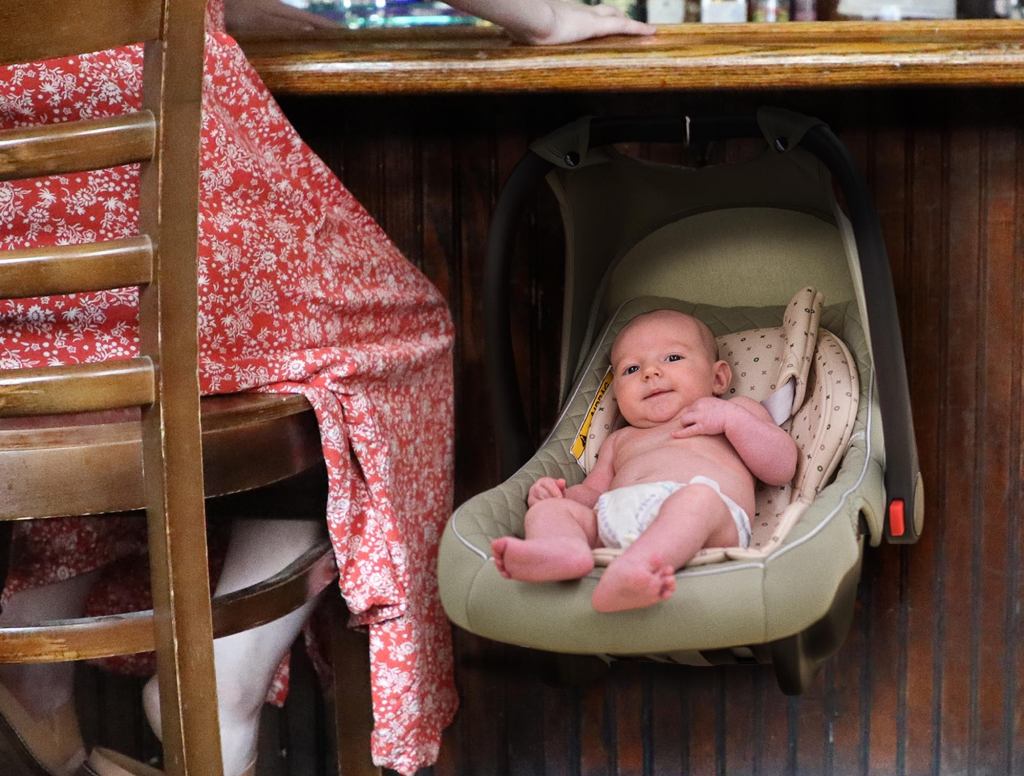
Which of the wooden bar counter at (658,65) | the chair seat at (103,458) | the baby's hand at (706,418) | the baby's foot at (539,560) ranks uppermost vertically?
the wooden bar counter at (658,65)

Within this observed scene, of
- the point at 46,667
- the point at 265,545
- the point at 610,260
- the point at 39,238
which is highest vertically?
the point at 39,238

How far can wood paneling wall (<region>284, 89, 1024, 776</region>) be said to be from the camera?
155 cm

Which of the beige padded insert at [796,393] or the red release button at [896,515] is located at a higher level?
the beige padded insert at [796,393]

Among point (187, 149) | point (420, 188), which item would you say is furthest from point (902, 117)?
point (187, 149)

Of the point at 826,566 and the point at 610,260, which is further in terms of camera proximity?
the point at 610,260

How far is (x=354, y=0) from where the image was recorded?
183cm

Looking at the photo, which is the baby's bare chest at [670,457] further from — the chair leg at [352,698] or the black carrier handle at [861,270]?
the chair leg at [352,698]

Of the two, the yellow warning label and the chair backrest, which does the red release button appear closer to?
the yellow warning label

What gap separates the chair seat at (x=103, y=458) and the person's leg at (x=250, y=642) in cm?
18

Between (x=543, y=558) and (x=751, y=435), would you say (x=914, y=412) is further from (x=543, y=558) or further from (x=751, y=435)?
(x=543, y=558)

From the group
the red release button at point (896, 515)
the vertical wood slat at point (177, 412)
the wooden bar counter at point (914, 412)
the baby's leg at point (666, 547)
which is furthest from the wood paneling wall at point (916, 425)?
the vertical wood slat at point (177, 412)

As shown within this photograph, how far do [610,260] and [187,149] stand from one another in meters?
0.76

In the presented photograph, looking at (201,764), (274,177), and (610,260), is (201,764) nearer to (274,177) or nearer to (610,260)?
(274,177)

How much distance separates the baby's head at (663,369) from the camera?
4.25ft
